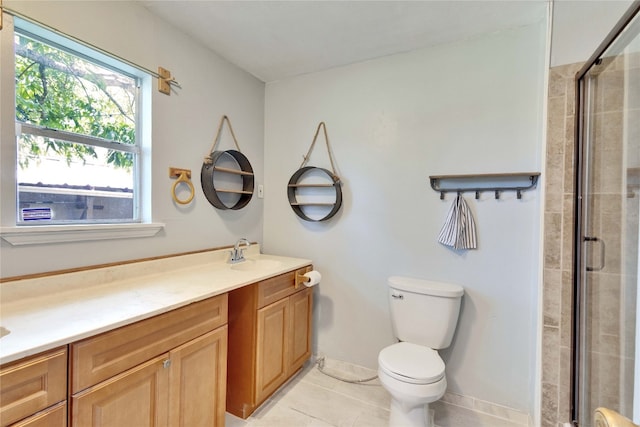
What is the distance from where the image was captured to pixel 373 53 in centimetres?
203

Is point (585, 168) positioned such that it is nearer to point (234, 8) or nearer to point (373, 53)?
point (373, 53)

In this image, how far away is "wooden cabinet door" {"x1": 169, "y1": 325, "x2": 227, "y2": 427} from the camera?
124cm

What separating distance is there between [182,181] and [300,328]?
4.33 feet

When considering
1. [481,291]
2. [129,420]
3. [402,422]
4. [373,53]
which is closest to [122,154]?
[129,420]

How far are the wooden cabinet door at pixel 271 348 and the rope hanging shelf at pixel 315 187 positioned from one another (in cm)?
74

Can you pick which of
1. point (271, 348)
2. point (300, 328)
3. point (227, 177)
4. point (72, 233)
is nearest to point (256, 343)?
point (271, 348)

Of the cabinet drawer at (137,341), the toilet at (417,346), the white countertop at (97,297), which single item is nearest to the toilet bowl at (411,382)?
the toilet at (417,346)

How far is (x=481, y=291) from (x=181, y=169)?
206 cm

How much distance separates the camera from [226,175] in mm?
2172

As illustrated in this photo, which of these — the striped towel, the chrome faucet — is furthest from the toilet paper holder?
the striped towel

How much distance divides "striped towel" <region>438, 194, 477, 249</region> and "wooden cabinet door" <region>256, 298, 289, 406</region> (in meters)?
1.16

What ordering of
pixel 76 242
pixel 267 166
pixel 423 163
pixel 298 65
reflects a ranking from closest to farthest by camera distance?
pixel 76 242 < pixel 423 163 < pixel 298 65 < pixel 267 166

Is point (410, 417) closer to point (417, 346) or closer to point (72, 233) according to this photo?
point (417, 346)

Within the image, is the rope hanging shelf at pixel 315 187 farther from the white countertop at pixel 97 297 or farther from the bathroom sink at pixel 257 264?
the white countertop at pixel 97 297
